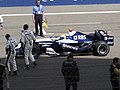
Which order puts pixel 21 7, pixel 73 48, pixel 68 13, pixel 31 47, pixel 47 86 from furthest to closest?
pixel 21 7 → pixel 68 13 → pixel 73 48 → pixel 31 47 → pixel 47 86

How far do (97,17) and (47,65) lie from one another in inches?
497

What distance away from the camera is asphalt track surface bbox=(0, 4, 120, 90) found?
1225 centimetres

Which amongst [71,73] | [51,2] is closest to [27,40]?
[71,73]

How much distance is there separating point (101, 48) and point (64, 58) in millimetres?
1412

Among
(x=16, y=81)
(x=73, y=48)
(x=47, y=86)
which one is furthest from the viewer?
(x=73, y=48)

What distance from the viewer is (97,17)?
27.0 meters

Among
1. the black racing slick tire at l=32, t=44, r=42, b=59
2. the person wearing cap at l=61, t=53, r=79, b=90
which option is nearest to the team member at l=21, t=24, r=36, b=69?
the black racing slick tire at l=32, t=44, r=42, b=59

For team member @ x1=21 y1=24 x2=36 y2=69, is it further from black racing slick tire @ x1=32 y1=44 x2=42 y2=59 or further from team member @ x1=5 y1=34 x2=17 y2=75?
black racing slick tire @ x1=32 y1=44 x2=42 y2=59

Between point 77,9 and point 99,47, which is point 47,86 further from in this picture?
point 77,9

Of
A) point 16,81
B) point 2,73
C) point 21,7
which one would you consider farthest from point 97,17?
point 2,73

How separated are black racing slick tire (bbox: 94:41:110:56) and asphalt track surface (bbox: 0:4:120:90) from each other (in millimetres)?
214

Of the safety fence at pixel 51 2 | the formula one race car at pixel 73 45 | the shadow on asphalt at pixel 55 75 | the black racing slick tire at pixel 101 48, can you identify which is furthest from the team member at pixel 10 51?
the safety fence at pixel 51 2

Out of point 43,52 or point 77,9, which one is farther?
point 77,9

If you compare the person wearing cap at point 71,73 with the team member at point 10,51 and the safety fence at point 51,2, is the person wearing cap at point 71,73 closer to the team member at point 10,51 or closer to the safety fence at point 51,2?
the team member at point 10,51
